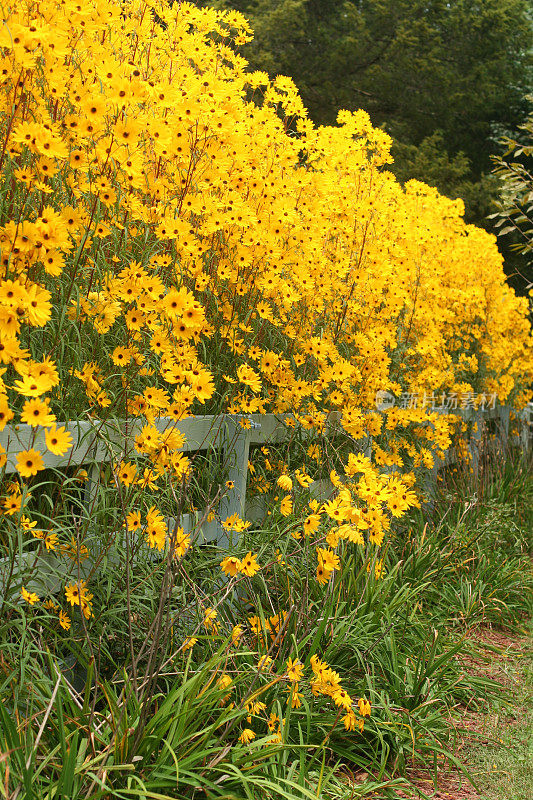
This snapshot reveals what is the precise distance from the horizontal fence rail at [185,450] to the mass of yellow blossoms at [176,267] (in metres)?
0.05

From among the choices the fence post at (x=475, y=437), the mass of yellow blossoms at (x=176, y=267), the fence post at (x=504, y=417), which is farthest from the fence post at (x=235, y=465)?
the fence post at (x=504, y=417)

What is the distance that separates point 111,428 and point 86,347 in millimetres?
339

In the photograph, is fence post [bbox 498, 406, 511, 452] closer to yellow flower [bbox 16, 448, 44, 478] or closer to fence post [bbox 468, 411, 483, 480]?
fence post [bbox 468, 411, 483, 480]

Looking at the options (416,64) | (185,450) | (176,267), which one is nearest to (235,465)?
(185,450)

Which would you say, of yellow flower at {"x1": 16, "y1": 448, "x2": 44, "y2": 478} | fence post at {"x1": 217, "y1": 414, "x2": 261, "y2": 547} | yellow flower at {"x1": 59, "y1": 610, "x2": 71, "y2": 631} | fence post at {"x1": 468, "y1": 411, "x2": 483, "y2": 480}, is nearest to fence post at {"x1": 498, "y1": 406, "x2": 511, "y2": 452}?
fence post at {"x1": 468, "y1": 411, "x2": 483, "y2": 480}

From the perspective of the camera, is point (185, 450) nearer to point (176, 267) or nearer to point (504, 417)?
point (176, 267)

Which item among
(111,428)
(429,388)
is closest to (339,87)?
(429,388)

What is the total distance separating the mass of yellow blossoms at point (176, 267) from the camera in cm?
240

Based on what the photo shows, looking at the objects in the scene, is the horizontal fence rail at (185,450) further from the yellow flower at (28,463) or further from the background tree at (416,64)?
the background tree at (416,64)

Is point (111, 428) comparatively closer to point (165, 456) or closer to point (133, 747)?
point (165, 456)

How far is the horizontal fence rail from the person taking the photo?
244cm

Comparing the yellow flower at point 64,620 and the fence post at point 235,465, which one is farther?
the fence post at point 235,465

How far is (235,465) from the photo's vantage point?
3.51m

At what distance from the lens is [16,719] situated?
2.09 m
